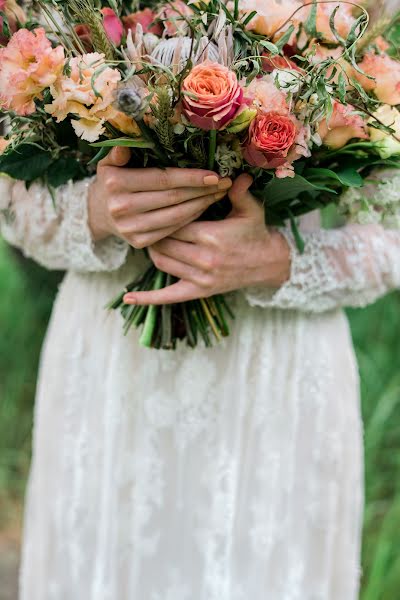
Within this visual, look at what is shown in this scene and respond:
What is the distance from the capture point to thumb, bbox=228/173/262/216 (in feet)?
3.41

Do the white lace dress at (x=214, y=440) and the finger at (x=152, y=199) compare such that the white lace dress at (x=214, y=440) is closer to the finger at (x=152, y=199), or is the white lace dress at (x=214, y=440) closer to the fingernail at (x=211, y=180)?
the finger at (x=152, y=199)

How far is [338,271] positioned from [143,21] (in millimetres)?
549

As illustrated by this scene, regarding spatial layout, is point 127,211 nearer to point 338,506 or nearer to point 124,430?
point 124,430

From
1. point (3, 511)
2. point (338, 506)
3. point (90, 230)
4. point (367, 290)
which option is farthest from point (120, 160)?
point (3, 511)

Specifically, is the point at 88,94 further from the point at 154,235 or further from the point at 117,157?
the point at 154,235

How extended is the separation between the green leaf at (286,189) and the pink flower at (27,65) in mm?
339

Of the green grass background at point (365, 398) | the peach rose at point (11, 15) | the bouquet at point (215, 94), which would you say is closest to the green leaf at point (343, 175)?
the bouquet at point (215, 94)

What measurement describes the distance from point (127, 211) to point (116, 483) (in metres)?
0.59

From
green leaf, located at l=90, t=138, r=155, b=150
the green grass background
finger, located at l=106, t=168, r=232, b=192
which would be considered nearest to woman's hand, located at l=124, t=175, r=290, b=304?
finger, located at l=106, t=168, r=232, b=192

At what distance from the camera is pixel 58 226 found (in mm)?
1235

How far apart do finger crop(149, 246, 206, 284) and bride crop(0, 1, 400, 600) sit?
0.38 ft

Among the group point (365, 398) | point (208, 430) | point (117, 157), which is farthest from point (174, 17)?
point (365, 398)

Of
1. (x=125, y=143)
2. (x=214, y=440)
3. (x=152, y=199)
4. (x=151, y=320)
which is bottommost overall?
(x=214, y=440)

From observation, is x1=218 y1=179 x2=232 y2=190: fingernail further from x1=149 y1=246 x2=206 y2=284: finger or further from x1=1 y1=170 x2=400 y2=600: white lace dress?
x1=1 y1=170 x2=400 y2=600: white lace dress
